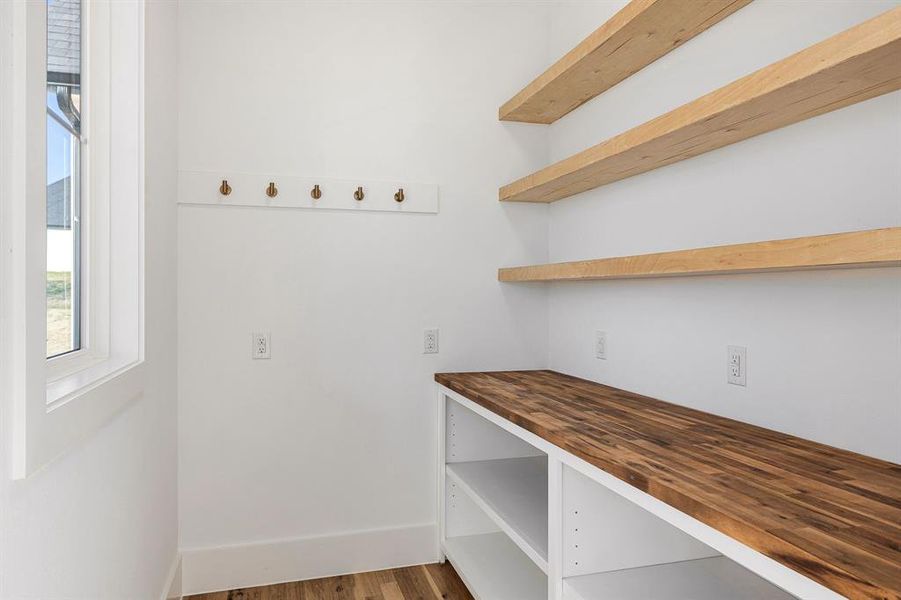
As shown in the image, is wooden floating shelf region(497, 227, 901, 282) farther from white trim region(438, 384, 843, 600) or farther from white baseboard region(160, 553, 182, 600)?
white baseboard region(160, 553, 182, 600)

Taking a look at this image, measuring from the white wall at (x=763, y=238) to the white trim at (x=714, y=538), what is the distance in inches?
22.2

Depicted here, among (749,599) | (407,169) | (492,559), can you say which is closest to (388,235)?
(407,169)

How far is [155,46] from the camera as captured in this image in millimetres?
1907

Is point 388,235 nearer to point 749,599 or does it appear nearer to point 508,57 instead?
point 508,57

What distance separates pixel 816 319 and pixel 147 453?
1902 mm

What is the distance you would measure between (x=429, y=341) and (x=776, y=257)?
162 cm

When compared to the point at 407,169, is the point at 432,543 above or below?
below

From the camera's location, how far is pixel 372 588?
7.80ft

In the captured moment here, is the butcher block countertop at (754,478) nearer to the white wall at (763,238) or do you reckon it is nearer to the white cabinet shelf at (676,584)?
the white wall at (763,238)

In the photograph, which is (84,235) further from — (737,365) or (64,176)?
(737,365)

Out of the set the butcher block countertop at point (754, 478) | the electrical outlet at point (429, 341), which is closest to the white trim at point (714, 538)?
the butcher block countertop at point (754, 478)

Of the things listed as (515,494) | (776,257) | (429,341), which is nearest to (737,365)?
(776,257)

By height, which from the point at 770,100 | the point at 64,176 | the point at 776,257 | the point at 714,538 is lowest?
the point at 714,538

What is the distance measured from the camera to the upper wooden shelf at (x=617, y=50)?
1.72 metres
